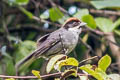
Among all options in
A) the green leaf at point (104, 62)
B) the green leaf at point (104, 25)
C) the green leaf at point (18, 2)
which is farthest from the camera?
the green leaf at point (18, 2)

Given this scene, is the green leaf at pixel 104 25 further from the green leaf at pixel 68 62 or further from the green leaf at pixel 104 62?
the green leaf at pixel 68 62

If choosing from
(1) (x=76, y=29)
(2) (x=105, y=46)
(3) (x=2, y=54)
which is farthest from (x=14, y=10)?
(1) (x=76, y=29)

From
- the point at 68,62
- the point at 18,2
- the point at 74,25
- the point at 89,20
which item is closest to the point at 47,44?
the point at 74,25

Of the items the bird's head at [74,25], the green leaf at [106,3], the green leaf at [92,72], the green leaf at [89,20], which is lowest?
the green leaf at [92,72]

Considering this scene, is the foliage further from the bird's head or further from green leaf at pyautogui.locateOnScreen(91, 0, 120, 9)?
the bird's head

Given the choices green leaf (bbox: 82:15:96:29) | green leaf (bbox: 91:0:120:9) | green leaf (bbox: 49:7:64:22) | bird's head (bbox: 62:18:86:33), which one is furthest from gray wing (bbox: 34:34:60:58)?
green leaf (bbox: 91:0:120:9)

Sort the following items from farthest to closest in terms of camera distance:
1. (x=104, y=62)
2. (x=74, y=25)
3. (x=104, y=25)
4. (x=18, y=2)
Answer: (x=18, y=2), (x=104, y=25), (x=74, y=25), (x=104, y=62)

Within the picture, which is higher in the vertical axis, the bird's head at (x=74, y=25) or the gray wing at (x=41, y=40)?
the bird's head at (x=74, y=25)

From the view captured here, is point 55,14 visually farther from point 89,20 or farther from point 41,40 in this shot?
point 41,40

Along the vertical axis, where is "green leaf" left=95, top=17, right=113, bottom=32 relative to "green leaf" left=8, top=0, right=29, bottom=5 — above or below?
below

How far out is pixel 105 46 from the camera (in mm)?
5316

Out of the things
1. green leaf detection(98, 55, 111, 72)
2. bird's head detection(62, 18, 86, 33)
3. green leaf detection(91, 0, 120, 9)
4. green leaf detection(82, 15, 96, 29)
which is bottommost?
green leaf detection(98, 55, 111, 72)

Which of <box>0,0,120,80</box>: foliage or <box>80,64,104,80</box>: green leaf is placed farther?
<box>0,0,120,80</box>: foliage

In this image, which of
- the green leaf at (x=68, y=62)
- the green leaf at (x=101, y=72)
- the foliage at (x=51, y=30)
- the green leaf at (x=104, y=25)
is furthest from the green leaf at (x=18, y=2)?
the green leaf at (x=101, y=72)
